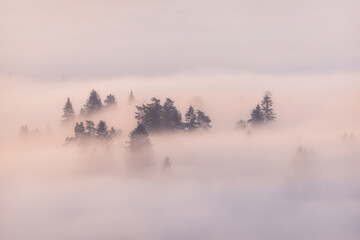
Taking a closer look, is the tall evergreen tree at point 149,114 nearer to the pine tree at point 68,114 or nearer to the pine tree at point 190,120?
the pine tree at point 190,120

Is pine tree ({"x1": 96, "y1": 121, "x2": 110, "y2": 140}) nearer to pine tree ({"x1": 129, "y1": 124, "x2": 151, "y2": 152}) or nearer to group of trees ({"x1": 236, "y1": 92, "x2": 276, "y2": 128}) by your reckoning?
pine tree ({"x1": 129, "y1": 124, "x2": 151, "y2": 152})

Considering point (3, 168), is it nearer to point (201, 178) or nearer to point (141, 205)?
point (141, 205)

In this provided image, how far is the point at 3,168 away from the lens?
17.4 feet

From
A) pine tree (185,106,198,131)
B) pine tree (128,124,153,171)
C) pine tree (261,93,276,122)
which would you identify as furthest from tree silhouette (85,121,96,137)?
pine tree (261,93,276,122)

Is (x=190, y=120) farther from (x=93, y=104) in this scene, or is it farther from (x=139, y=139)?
(x=93, y=104)


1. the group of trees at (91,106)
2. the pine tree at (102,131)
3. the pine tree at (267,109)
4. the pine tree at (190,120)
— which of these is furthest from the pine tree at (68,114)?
the pine tree at (267,109)

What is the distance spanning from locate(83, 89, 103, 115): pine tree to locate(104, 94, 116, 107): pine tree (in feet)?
0.20

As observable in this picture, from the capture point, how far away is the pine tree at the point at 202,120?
17.4 feet

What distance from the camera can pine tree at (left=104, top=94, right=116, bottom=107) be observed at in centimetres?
527

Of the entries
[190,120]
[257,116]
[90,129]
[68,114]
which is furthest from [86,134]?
[257,116]

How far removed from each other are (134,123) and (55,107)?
2.60 feet

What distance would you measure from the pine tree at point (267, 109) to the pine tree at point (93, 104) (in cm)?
163

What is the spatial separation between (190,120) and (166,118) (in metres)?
0.24

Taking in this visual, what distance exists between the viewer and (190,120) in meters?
5.33
